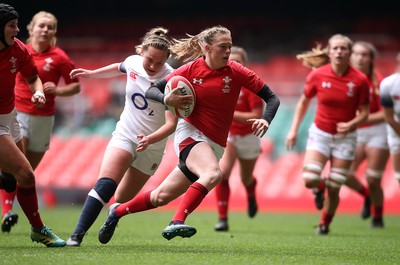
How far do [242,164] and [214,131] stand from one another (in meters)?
3.69

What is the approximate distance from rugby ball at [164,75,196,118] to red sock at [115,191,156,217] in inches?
32.8

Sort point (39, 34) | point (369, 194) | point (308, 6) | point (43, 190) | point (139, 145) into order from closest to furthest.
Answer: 1. point (139, 145)
2. point (39, 34)
3. point (369, 194)
4. point (43, 190)
5. point (308, 6)

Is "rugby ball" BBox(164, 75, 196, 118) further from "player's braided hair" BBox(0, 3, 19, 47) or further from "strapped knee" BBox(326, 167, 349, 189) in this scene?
"strapped knee" BBox(326, 167, 349, 189)

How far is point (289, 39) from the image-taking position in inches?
958

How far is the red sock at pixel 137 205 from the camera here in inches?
302

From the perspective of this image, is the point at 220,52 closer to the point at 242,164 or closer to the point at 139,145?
the point at 139,145

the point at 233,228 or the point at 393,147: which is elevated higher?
the point at 393,147

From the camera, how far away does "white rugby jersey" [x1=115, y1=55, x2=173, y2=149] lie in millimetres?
7961

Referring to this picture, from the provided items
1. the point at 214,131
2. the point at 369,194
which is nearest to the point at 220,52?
the point at 214,131

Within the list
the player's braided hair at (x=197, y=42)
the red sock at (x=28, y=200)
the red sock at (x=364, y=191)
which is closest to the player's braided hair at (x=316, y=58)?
the red sock at (x=364, y=191)

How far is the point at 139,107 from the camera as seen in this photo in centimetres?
802

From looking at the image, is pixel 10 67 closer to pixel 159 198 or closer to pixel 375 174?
pixel 159 198

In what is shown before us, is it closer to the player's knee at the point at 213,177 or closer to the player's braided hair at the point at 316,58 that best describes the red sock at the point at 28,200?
the player's knee at the point at 213,177

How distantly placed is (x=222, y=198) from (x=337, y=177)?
1649mm
